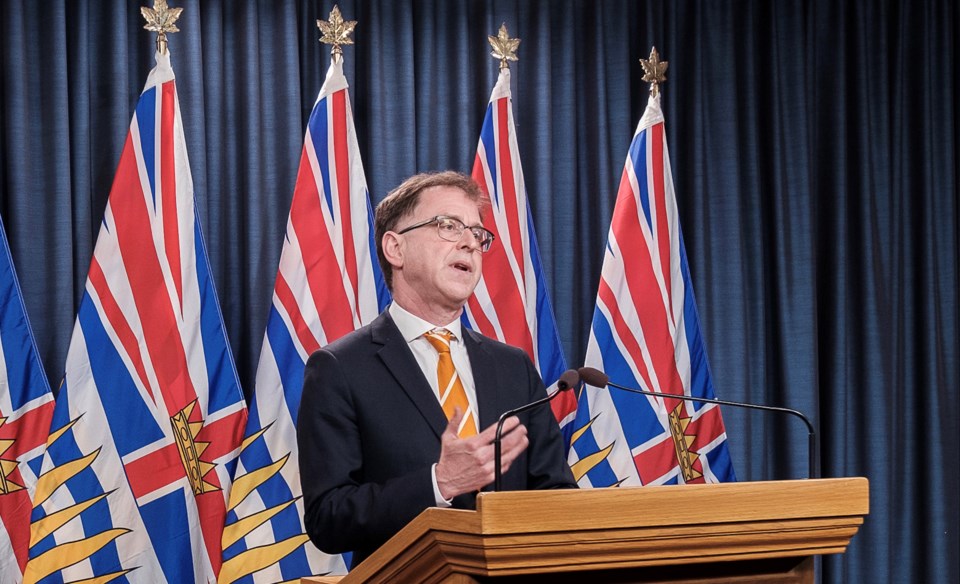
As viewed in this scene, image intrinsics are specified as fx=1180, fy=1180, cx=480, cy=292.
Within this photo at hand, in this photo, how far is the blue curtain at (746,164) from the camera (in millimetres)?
4145

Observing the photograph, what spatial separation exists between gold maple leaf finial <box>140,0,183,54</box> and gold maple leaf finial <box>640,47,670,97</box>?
1.68m

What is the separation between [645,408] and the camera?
407 cm

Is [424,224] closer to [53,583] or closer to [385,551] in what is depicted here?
[385,551]

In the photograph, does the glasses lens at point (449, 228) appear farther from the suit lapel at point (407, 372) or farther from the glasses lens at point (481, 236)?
the suit lapel at point (407, 372)

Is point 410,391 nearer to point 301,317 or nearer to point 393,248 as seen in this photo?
point 393,248

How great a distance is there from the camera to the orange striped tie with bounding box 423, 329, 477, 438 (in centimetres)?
240

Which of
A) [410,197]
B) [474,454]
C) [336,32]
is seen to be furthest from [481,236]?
[336,32]

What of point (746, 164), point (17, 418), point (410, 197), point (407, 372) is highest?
point (746, 164)

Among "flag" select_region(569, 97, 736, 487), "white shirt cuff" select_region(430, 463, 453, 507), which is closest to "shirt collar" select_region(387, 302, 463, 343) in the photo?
"white shirt cuff" select_region(430, 463, 453, 507)

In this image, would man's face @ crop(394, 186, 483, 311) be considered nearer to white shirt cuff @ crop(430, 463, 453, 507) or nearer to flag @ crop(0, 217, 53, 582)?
white shirt cuff @ crop(430, 463, 453, 507)

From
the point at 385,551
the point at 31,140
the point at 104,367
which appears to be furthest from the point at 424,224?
the point at 31,140

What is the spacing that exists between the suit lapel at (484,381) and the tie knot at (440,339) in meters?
0.04

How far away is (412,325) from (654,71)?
217cm

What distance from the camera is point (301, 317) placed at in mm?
3697
